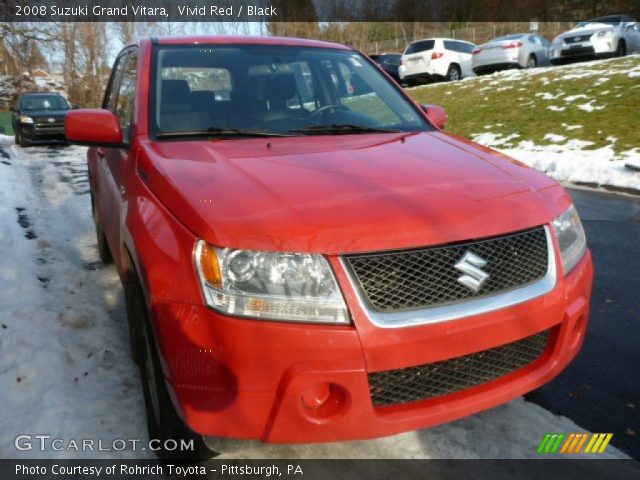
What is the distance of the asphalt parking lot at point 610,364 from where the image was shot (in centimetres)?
270

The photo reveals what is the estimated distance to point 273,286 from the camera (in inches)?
72.4

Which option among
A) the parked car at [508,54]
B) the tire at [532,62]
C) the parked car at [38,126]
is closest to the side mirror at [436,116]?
the parked car at [38,126]

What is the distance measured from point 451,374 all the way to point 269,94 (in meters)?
1.92

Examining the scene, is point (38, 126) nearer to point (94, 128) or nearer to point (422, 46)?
point (422, 46)

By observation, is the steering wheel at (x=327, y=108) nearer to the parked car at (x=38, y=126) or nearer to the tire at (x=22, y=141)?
the parked car at (x=38, y=126)

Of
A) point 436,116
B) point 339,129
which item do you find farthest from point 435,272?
point 436,116

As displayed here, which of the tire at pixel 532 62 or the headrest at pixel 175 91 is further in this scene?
the tire at pixel 532 62

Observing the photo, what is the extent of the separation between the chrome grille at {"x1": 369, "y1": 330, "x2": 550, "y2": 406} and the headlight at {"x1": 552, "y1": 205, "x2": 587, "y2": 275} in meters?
0.30

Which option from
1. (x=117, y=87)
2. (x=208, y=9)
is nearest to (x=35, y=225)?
(x=117, y=87)

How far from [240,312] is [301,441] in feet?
1.55

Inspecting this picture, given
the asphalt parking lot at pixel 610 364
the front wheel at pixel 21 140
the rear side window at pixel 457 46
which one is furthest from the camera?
the rear side window at pixel 457 46

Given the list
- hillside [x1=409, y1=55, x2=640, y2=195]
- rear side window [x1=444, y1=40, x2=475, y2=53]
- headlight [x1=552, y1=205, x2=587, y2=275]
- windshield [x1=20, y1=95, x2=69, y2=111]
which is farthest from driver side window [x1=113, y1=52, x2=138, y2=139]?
rear side window [x1=444, y1=40, x2=475, y2=53]

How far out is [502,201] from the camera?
7.02 feet

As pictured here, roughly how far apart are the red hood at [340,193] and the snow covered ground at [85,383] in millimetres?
794
